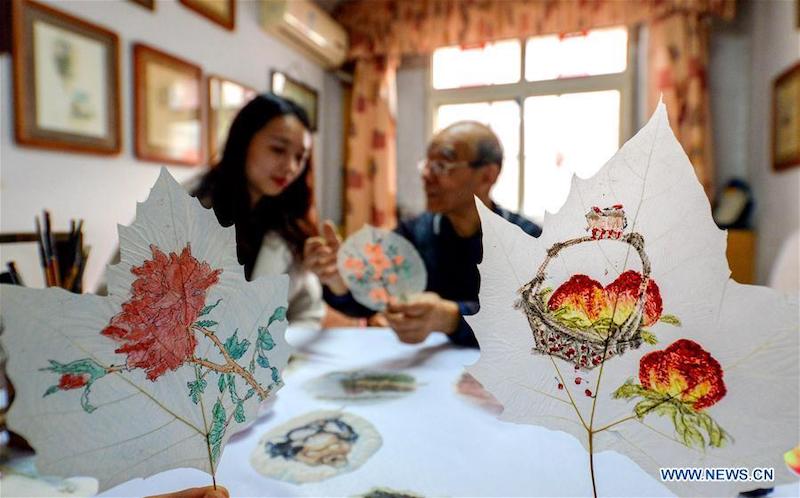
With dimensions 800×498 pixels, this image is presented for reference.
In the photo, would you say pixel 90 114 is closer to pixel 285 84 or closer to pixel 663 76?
pixel 285 84

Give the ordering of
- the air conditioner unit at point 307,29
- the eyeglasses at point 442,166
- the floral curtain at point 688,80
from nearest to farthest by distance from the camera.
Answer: the eyeglasses at point 442,166 → the air conditioner unit at point 307,29 → the floral curtain at point 688,80

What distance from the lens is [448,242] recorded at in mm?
1093

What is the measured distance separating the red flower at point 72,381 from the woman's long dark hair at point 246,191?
77cm

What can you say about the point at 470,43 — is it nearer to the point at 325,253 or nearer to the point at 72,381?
the point at 325,253

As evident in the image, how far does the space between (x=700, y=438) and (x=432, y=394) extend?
0.39 metres

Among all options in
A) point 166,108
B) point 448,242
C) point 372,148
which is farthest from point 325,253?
point 372,148

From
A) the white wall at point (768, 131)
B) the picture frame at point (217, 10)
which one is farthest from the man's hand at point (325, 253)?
the white wall at point (768, 131)

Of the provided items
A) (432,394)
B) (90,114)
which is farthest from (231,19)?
(432,394)

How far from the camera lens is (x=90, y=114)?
1619 millimetres

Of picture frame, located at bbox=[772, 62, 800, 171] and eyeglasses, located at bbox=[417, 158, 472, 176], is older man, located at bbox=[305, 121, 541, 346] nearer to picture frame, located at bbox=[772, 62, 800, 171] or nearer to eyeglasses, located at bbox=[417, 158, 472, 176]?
eyeglasses, located at bbox=[417, 158, 472, 176]

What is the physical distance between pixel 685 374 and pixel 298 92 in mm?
3122

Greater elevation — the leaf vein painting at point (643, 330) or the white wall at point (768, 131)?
the white wall at point (768, 131)

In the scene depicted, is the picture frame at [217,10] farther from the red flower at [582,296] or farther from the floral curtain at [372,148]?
the red flower at [582,296]

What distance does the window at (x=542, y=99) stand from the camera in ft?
10.0
